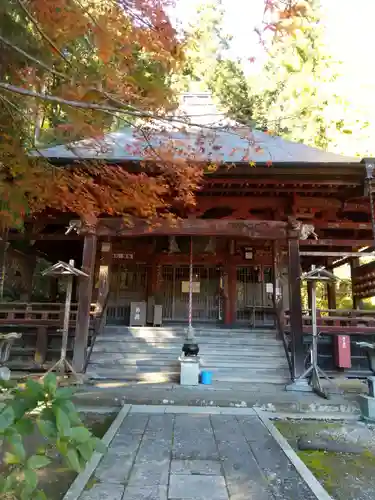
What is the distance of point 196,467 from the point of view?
11.5 feet

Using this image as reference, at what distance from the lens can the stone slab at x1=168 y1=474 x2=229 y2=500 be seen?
9.57ft

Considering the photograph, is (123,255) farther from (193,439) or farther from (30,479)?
(30,479)

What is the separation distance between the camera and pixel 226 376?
7.88 meters

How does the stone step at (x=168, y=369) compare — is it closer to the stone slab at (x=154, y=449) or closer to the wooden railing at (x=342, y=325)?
the wooden railing at (x=342, y=325)

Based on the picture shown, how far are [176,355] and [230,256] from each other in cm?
464

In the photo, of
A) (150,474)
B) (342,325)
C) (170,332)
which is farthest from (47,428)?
(342,325)

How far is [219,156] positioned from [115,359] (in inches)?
200

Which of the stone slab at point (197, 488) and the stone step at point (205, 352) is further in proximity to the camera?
the stone step at point (205, 352)

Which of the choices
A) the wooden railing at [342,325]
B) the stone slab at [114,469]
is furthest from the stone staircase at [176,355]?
the stone slab at [114,469]

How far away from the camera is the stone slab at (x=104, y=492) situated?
9.46 ft

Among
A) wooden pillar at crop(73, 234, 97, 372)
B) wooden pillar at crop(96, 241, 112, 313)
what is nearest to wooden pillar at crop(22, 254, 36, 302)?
wooden pillar at crop(96, 241, 112, 313)

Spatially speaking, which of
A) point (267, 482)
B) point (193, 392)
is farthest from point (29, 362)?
point (267, 482)

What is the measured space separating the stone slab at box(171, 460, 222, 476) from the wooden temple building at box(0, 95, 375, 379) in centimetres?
364

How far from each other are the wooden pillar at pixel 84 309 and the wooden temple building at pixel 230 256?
0.02 m
